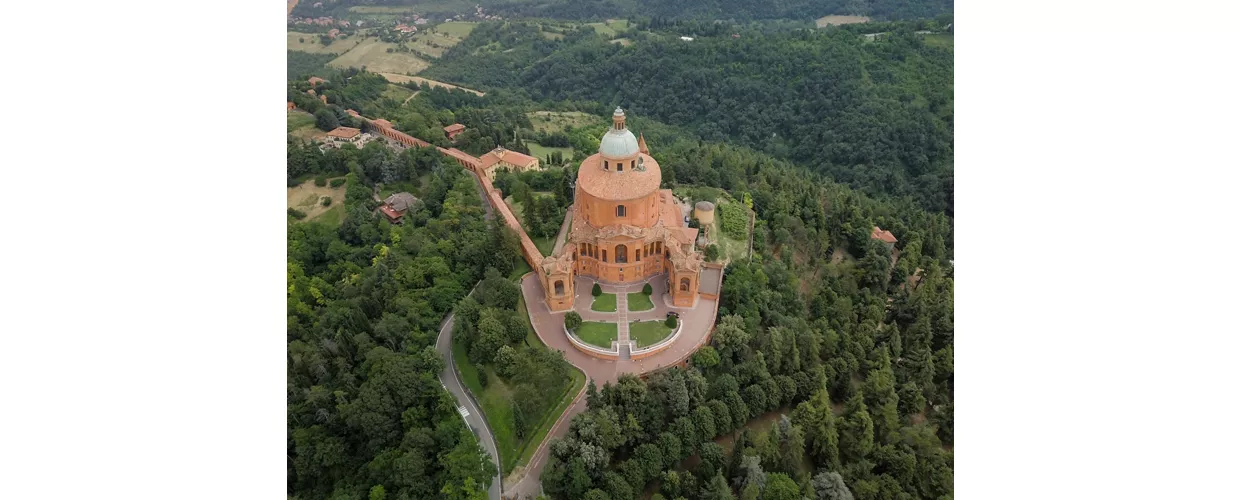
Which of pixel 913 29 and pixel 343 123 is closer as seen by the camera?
pixel 343 123

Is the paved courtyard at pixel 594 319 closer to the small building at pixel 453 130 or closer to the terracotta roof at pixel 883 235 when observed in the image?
the terracotta roof at pixel 883 235

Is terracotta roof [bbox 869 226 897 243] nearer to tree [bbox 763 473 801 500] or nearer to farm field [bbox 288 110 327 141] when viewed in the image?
tree [bbox 763 473 801 500]

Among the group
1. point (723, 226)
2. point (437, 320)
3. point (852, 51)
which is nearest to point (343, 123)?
point (437, 320)

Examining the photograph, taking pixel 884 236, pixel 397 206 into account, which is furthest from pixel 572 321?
pixel 884 236

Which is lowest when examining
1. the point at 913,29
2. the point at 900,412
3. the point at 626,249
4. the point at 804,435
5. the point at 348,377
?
the point at 900,412

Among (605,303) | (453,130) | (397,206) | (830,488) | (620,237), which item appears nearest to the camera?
(830,488)

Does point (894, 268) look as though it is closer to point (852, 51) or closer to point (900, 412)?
point (900, 412)

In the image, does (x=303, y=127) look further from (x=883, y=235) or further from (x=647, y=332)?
(x=883, y=235)
